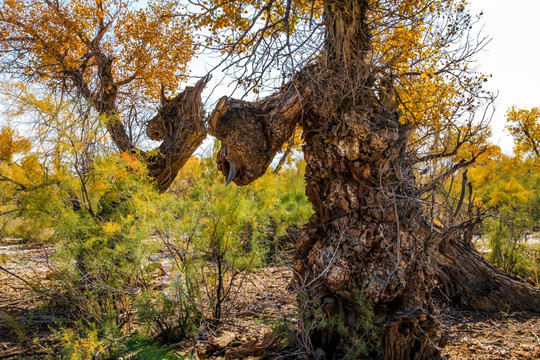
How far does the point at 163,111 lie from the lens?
5.40 metres

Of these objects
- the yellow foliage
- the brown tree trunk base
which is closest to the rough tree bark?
the brown tree trunk base

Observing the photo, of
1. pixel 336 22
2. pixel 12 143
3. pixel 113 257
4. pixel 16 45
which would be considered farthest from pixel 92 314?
pixel 16 45

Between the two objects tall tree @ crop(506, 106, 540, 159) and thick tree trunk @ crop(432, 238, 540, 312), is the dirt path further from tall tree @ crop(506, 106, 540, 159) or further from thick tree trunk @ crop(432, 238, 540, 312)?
tall tree @ crop(506, 106, 540, 159)

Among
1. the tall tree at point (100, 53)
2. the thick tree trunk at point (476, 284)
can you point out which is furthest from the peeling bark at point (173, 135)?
the thick tree trunk at point (476, 284)

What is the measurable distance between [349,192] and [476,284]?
2450 millimetres

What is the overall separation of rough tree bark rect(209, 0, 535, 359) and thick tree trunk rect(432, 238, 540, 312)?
4.09ft

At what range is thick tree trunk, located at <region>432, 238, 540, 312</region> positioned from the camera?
13.5 feet

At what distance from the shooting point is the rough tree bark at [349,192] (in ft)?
8.61

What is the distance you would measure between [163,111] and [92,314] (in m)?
Result: 3.10

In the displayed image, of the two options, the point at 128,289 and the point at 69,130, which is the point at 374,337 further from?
the point at 69,130

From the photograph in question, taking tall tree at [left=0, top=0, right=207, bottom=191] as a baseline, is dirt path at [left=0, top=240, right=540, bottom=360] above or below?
below

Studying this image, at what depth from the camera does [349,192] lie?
2.90 metres

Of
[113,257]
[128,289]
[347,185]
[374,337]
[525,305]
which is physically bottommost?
[525,305]

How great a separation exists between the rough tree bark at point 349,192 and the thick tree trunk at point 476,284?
1.25 meters
